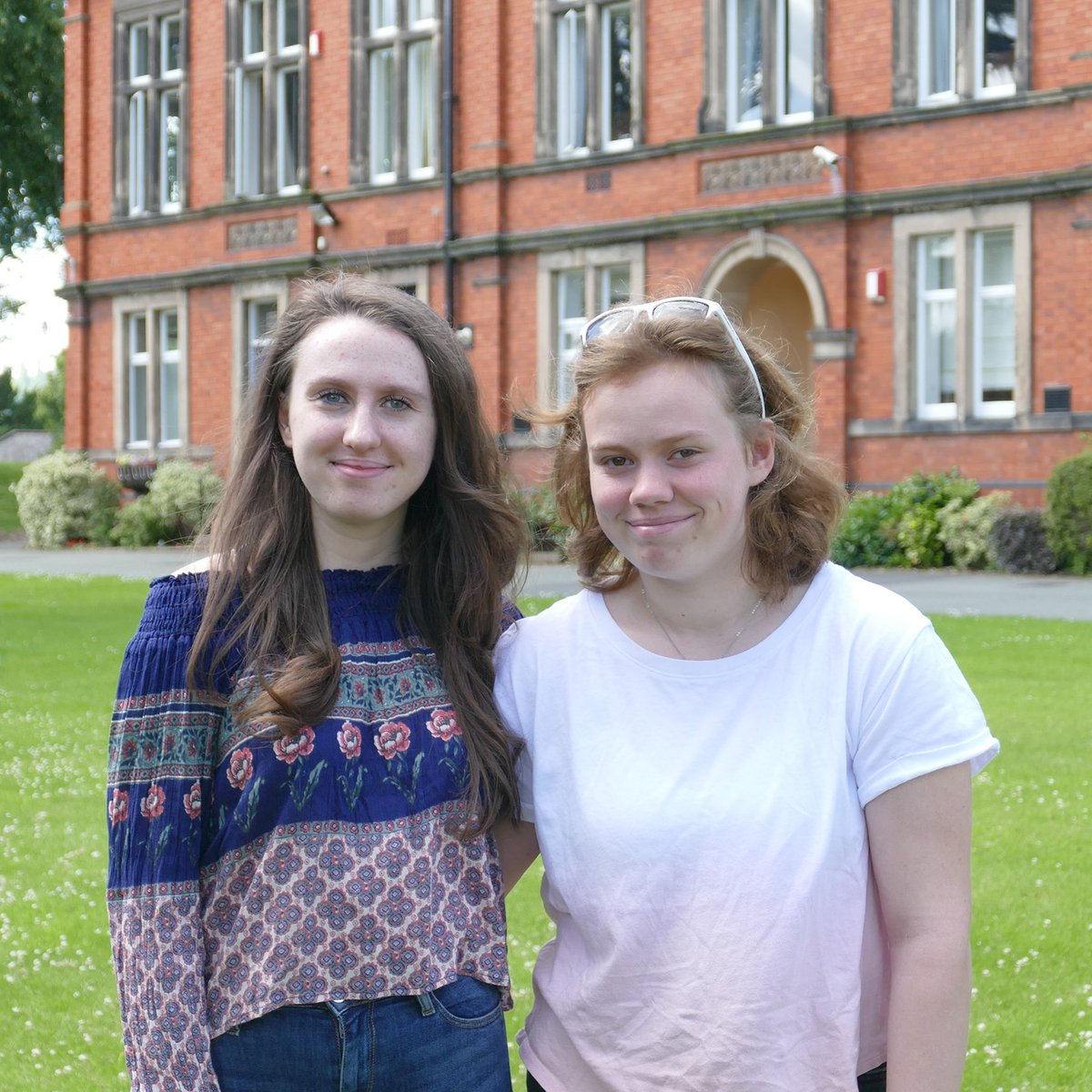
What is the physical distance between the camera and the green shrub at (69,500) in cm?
2659

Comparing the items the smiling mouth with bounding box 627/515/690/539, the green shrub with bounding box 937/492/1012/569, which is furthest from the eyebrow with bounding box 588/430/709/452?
Result: the green shrub with bounding box 937/492/1012/569

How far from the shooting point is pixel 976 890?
217 inches

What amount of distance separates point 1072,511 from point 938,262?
4.34 metres

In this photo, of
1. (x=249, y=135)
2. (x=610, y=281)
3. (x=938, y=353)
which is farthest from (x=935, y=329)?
(x=249, y=135)

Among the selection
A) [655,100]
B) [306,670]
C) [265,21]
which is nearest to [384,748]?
[306,670]

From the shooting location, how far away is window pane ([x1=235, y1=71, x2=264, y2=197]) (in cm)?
2566

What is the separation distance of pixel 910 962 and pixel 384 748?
82 cm

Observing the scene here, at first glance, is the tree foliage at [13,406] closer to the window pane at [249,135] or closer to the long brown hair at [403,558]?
the window pane at [249,135]

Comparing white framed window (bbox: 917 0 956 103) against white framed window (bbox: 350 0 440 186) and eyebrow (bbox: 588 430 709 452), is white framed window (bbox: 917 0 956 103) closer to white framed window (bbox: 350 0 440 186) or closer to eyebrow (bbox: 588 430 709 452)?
white framed window (bbox: 350 0 440 186)

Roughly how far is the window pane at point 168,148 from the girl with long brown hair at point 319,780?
25930mm

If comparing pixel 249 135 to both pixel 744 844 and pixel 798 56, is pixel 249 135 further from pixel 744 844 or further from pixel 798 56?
pixel 744 844

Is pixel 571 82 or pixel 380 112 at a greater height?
pixel 380 112

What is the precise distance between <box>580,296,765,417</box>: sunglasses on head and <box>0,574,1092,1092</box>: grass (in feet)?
8.67

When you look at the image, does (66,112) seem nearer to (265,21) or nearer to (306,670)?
(265,21)
